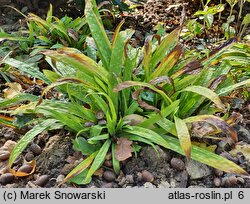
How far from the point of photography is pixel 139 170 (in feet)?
6.84

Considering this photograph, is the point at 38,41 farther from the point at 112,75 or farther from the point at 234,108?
the point at 234,108

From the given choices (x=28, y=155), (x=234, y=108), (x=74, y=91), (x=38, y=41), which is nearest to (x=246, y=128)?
(x=234, y=108)

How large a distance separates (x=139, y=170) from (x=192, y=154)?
9.6 inches

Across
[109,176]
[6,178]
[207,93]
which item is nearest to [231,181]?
[207,93]

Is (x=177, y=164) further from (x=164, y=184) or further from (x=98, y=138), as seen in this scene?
(x=98, y=138)

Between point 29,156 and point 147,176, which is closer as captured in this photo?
point 147,176

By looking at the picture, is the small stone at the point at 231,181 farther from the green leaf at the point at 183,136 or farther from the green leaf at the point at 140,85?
the green leaf at the point at 140,85

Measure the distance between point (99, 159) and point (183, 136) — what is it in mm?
369

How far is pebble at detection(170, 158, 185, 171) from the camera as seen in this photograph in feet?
6.84

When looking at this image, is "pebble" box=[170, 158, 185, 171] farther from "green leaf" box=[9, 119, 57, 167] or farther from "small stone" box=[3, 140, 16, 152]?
"small stone" box=[3, 140, 16, 152]

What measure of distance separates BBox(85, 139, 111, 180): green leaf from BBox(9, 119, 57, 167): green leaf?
0.90 ft

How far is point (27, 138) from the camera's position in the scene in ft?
6.88

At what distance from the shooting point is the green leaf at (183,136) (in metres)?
1.92

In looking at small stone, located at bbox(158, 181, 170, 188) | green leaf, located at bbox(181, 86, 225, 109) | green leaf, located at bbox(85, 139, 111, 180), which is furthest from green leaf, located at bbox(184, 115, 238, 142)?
green leaf, located at bbox(85, 139, 111, 180)
